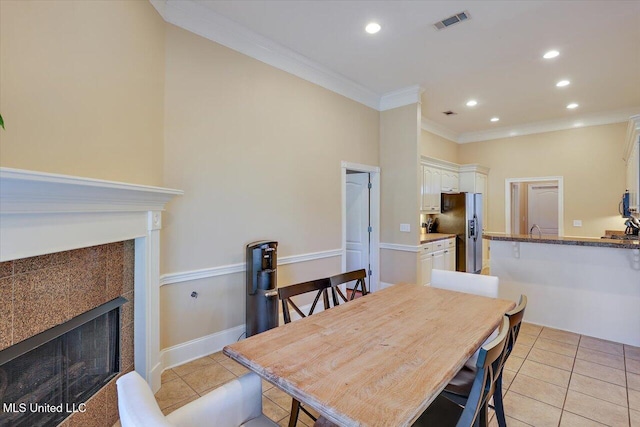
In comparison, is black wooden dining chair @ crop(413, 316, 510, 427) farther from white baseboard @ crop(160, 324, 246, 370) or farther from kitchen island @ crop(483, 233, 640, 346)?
kitchen island @ crop(483, 233, 640, 346)

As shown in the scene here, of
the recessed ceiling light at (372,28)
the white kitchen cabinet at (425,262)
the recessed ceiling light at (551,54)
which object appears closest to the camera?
the recessed ceiling light at (372,28)

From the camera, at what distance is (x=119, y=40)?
2.01 meters

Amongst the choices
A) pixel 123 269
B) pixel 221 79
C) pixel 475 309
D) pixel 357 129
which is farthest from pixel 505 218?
pixel 123 269

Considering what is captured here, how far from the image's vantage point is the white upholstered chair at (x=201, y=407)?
2.64 ft

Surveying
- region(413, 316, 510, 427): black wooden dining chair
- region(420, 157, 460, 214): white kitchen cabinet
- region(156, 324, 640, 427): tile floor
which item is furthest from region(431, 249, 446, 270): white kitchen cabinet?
region(413, 316, 510, 427): black wooden dining chair

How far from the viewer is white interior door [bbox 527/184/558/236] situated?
7.02 m

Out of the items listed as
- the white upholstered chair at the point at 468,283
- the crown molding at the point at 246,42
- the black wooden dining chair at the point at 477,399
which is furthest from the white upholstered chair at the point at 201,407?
the crown molding at the point at 246,42

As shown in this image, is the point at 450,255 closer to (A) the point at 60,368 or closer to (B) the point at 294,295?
(B) the point at 294,295

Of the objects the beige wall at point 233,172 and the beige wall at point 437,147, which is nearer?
the beige wall at point 233,172

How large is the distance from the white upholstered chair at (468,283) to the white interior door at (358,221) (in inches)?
85.3

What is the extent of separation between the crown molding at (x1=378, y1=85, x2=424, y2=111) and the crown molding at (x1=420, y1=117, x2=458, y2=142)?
129 cm

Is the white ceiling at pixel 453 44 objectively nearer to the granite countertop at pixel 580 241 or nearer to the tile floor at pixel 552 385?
the granite countertop at pixel 580 241

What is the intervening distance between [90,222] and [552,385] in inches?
136

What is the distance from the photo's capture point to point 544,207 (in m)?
7.16
